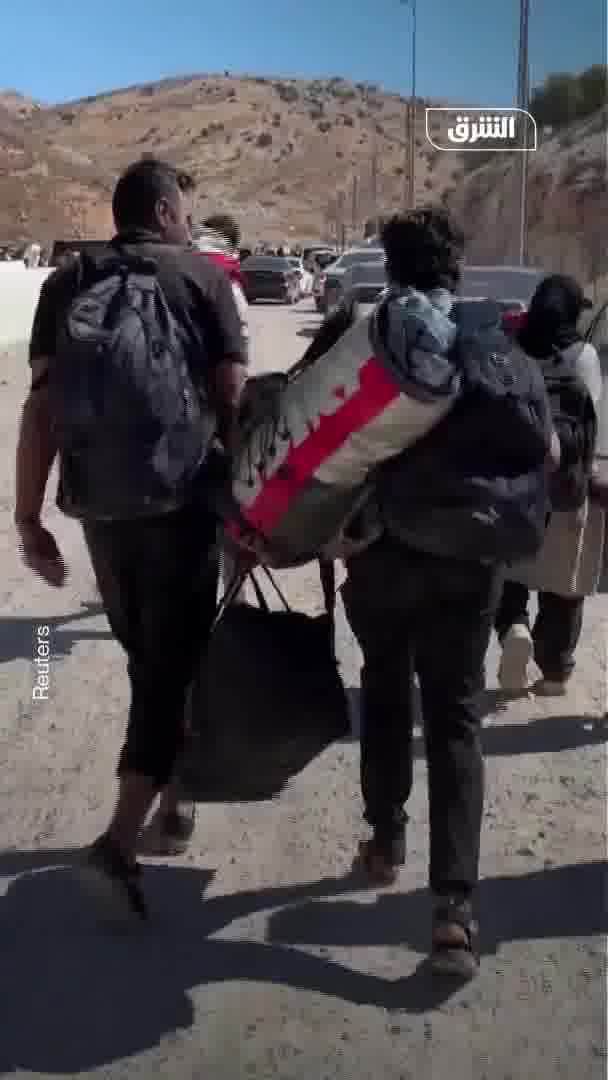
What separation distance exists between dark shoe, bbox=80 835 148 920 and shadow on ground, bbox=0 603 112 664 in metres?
2.40

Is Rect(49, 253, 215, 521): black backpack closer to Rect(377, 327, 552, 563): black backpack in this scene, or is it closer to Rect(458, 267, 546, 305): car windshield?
Rect(377, 327, 552, 563): black backpack

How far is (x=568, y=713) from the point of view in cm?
530

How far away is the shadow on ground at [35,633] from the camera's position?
6.02 metres

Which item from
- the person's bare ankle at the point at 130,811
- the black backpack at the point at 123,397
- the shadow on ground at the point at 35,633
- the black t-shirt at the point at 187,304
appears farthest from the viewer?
the shadow on ground at the point at 35,633

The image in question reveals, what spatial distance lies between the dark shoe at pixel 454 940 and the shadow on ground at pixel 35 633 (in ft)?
9.77

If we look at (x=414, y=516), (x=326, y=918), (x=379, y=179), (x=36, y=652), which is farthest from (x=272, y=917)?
(x=379, y=179)

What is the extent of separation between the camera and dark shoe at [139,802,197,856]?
4.09 metres

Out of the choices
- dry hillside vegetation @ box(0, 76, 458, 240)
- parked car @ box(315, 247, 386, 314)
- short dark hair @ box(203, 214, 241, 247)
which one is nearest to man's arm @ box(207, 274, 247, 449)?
short dark hair @ box(203, 214, 241, 247)

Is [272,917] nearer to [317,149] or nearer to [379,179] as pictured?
[379,179]

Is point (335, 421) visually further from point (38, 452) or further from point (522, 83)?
point (522, 83)

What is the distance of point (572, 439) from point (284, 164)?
124579 millimetres

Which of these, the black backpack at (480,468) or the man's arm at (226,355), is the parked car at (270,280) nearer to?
the man's arm at (226,355)

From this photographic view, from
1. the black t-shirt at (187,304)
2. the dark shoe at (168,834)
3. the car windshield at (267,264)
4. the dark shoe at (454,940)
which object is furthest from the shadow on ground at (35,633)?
the car windshield at (267,264)

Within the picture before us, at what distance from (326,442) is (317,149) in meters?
130
